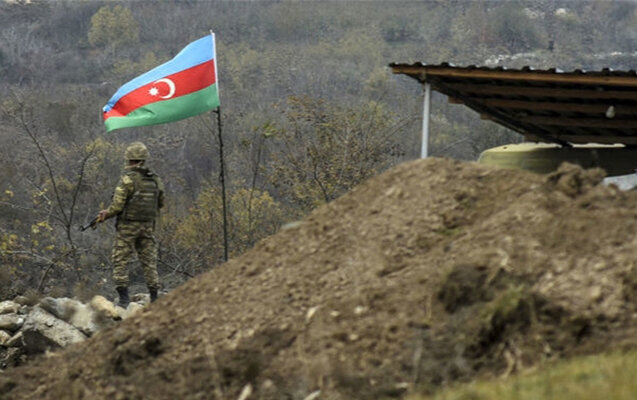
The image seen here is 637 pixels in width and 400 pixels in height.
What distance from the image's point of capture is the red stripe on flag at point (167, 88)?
13875 millimetres

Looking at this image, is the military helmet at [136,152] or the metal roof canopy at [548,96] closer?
the military helmet at [136,152]

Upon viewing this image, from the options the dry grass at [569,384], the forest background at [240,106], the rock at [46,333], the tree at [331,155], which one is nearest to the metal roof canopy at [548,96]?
the rock at [46,333]

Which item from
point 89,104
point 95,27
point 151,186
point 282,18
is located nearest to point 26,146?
point 89,104

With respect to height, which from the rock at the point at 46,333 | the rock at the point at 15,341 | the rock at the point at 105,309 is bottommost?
the rock at the point at 15,341

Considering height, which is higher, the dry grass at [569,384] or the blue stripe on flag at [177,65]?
the blue stripe on flag at [177,65]

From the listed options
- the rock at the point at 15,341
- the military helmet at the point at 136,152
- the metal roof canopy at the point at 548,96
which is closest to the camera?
the military helmet at the point at 136,152

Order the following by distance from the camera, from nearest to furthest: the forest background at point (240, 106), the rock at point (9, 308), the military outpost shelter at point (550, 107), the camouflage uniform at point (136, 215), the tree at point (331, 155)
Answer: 1. the camouflage uniform at point (136, 215)
2. the military outpost shelter at point (550, 107)
3. the rock at point (9, 308)
4. the tree at point (331, 155)
5. the forest background at point (240, 106)

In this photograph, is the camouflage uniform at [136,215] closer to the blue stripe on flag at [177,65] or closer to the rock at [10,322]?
the blue stripe on flag at [177,65]

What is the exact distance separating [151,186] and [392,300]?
570 centimetres

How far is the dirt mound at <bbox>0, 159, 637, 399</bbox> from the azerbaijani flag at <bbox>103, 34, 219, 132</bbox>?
201 inches

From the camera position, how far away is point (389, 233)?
28.4 ft

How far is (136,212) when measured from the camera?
12.8 meters

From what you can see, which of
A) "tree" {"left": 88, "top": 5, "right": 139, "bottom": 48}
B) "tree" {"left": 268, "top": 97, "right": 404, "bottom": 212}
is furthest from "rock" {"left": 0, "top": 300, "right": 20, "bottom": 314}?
"tree" {"left": 88, "top": 5, "right": 139, "bottom": 48}

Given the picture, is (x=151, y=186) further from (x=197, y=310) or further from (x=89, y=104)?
(x=89, y=104)
